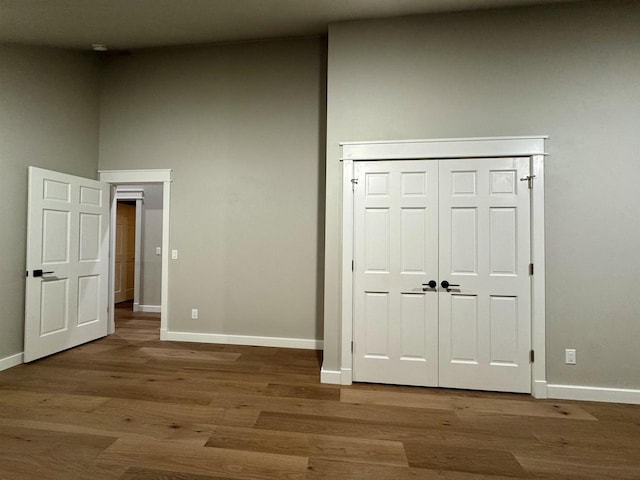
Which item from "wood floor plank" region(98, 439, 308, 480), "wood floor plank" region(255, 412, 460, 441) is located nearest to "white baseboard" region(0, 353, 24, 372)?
"wood floor plank" region(98, 439, 308, 480)

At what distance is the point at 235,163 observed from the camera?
4.13 meters

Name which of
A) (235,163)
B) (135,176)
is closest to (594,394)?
(235,163)

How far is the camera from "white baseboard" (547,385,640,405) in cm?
271

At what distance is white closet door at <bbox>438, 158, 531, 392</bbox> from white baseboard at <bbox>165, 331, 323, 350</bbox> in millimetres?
1612

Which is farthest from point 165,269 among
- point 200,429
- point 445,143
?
point 445,143

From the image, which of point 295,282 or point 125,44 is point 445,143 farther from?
point 125,44

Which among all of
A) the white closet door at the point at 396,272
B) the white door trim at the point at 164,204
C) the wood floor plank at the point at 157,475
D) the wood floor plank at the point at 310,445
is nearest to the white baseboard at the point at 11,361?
the white door trim at the point at 164,204

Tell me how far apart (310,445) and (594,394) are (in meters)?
2.48

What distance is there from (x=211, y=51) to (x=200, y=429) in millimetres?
4206

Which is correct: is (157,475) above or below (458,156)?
below

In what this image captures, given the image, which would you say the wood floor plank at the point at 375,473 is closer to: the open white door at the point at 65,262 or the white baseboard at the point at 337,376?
the white baseboard at the point at 337,376

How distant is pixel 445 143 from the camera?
2.96 m

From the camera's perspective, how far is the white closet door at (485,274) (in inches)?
112

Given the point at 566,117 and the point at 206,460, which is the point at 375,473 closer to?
the point at 206,460
